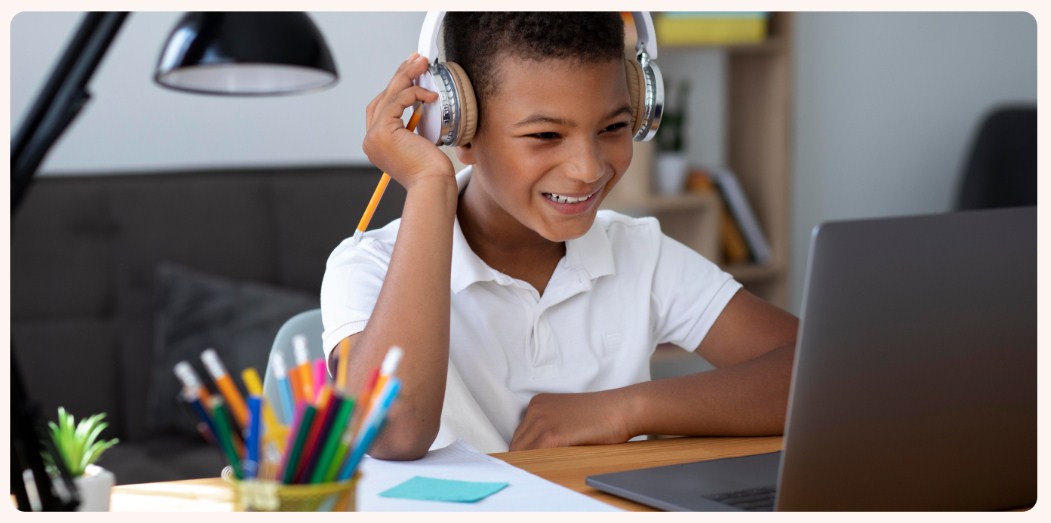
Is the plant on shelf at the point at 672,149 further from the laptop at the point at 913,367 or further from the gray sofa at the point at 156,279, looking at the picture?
the laptop at the point at 913,367

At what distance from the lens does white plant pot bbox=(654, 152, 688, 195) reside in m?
3.14

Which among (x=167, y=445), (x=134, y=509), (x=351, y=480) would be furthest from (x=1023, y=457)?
(x=167, y=445)

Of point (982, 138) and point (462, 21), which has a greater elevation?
point (982, 138)

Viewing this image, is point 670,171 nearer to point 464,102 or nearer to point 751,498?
point 464,102

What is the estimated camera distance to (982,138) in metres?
3.67

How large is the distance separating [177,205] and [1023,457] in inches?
79.0

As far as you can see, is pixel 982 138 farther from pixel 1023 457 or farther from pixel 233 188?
pixel 1023 457

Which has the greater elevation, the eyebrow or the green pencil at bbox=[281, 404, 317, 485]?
the eyebrow

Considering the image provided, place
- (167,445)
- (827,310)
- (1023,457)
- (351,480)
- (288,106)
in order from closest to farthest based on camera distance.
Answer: (351,480) → (827,310) → (1023,457) → (167,445) → (288,106)

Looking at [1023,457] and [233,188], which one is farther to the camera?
[233,188]

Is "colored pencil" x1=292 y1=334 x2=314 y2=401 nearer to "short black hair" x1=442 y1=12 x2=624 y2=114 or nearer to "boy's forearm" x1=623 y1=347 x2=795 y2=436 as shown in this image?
"boy's forearm" x1=623 y1=347 x2=795 y2=436

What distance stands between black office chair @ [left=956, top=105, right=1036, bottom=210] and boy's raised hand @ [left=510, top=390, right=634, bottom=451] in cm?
274

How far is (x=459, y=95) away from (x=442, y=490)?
471 millimetres

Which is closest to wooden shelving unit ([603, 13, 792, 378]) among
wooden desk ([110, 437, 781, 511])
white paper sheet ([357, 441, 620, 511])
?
wooden desk ([110, 437, 781, 511])
